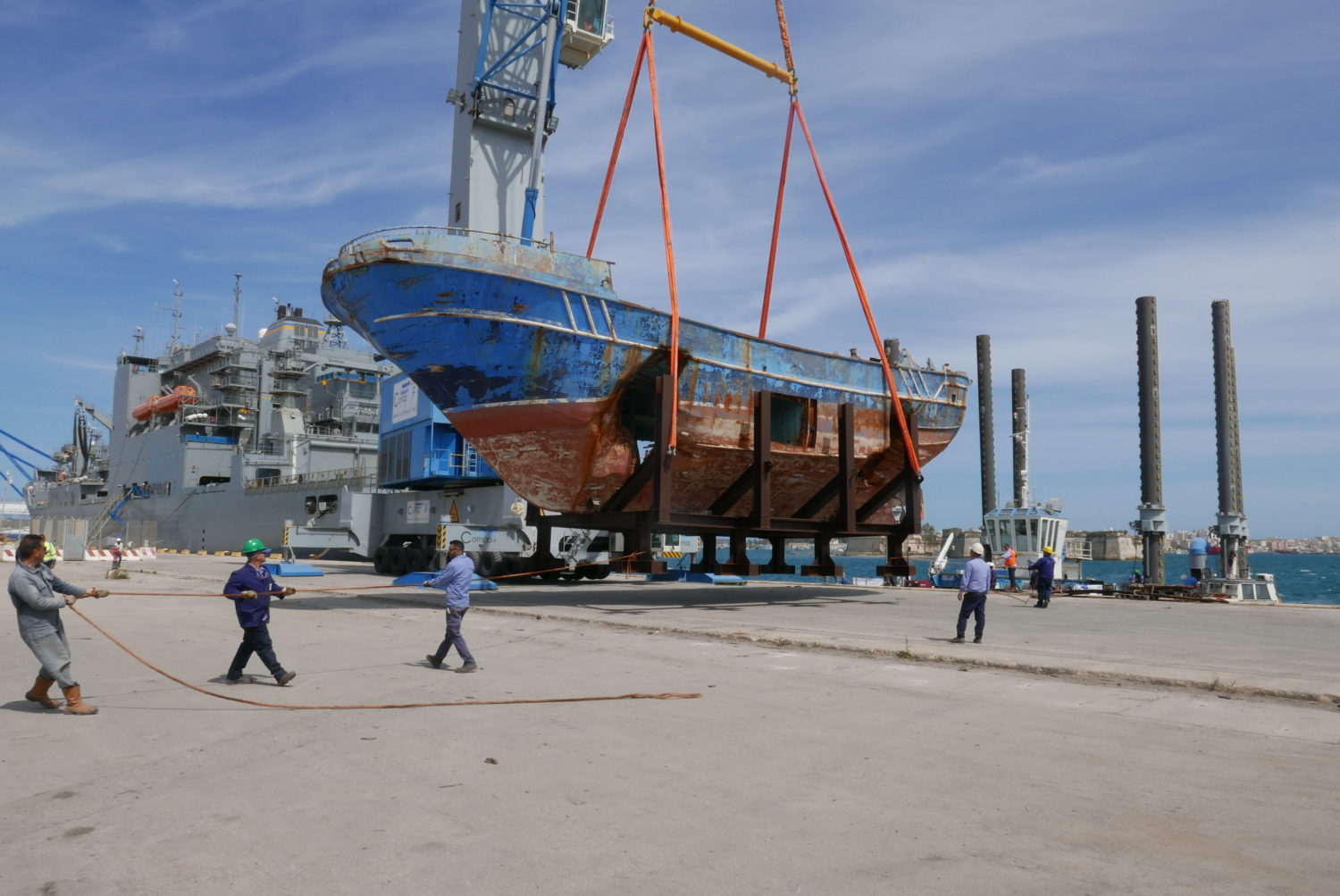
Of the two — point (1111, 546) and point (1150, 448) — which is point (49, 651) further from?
point (1111, 546)

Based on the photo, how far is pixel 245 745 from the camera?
19.5ft

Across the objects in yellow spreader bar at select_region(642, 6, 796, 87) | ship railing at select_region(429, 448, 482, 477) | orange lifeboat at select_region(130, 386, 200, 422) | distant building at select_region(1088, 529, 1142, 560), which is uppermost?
yellow spreader bar at select_region(642, 6, 796, 87)

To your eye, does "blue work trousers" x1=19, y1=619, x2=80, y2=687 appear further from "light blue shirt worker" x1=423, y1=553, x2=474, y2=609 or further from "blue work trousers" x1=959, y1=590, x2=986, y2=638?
"blue work trousers" x1=959, y1=590, x2=986, y2=638

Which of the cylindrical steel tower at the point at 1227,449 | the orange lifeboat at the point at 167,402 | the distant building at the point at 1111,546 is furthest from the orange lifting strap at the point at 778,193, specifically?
the distant building at the point at 1111,546

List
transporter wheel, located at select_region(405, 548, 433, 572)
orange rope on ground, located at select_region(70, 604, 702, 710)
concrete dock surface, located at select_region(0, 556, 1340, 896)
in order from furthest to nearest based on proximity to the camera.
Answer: transporter wheel, located at select_region(405, 548, 433, 572)
orange rope on ground, located at select_region(70, 604, 702, 710)
concrete dock surface, located at select_region(0, 556, 1340, 896)

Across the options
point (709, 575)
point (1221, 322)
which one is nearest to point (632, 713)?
point (709, 575)

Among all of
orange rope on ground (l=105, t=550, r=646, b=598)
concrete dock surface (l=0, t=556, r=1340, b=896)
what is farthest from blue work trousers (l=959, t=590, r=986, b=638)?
orange rope on ground (l=105, t=550, r=646, b=598)

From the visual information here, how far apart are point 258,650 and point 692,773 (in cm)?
477

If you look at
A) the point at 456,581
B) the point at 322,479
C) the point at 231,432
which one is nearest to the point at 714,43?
the point at 456,581

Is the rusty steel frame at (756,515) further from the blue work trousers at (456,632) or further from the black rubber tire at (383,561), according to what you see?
the black rubber tire at (383,561)

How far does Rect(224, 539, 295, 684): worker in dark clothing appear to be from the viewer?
26.5ft

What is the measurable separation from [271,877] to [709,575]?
1607cm

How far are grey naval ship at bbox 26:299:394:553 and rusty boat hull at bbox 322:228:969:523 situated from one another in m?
31.3

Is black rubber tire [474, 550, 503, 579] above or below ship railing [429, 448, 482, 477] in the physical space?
below
